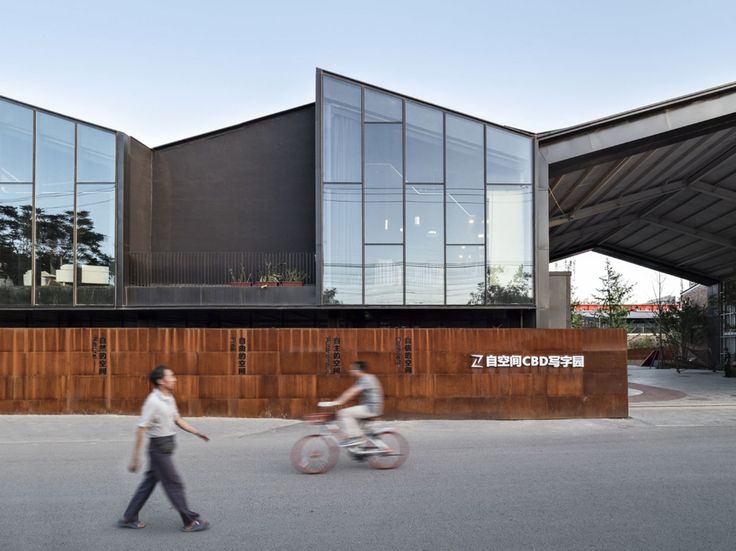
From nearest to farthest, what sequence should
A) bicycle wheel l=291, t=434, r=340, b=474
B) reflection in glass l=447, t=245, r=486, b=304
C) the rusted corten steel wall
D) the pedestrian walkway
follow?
bicycle wheel l=291, t=434, r=340, b=474, the rusted corten steel wall, the pedestrian walkway, reflection in glass l=447, t=245, r=486, b=304

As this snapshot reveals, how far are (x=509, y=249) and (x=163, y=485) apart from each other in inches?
560

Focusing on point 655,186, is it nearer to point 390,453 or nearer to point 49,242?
point 390,453

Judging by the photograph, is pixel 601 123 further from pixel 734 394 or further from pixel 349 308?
pixel 734 394

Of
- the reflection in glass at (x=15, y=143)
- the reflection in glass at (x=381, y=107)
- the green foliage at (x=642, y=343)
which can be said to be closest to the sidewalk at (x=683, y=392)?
the reflection in glass at (x=381, y=107)

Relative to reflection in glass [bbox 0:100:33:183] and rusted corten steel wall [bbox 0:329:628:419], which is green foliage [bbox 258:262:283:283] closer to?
rusted corten steel wall [bbox 0:329:628:419]

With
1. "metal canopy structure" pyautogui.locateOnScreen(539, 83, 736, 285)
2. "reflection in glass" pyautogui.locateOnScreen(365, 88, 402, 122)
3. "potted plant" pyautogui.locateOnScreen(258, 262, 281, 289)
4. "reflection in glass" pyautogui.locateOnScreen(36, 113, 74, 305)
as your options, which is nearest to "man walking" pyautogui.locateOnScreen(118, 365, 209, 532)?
"potted plant" pyautogui.locateOnScreen(258, 262, 281, 289)

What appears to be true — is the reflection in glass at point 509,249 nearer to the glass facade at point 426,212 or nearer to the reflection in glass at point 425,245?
the glass facade at point 426,212

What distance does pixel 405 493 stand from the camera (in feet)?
26.3

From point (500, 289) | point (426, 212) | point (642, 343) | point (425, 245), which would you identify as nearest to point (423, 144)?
point (426, 212)

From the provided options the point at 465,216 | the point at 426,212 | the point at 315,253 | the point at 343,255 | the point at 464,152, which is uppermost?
the point at 464,152

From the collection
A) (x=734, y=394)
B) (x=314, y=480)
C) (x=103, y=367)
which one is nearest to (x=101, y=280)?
(x=103, y=367)

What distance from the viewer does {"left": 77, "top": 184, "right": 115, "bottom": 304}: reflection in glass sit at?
63.3ft

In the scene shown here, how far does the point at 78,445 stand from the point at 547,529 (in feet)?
29.0

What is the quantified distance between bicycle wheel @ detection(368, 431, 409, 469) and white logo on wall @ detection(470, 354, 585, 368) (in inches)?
229
